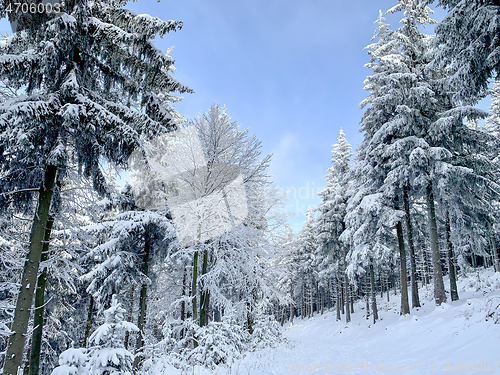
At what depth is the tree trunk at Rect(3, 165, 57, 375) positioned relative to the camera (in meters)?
5.75

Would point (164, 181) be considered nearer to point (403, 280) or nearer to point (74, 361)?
point (74, 361)

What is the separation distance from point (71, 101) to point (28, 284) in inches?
185

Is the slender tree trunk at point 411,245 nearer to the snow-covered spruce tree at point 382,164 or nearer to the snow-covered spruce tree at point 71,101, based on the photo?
the snow-covered spruce tree at point 382,164

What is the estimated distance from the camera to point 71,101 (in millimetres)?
6941

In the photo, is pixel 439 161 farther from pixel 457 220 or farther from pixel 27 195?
pixel 27 195

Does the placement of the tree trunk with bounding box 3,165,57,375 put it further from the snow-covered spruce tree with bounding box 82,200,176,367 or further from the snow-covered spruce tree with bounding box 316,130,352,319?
the snow-covered spruce tree with bounding box 316,130,352,319

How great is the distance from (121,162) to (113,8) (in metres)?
4.30

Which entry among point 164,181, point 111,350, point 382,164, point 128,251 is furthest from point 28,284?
point 382,164

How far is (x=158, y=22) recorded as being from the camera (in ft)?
22.9

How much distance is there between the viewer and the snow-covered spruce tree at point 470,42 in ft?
26.7

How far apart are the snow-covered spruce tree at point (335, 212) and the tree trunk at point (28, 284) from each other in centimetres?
2120

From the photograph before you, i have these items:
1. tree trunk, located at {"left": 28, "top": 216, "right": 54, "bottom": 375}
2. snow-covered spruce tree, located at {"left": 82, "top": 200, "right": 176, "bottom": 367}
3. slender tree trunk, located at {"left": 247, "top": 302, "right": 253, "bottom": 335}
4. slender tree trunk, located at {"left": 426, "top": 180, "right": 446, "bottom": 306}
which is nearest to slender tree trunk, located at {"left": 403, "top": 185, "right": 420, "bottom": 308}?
slender tree trunk, located at {"left": 426, "top": 180, "right": 446, "bottom": 306}

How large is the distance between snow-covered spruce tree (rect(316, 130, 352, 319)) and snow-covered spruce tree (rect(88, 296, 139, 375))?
21.8m

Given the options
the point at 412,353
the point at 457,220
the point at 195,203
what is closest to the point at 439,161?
the point at 457,220
